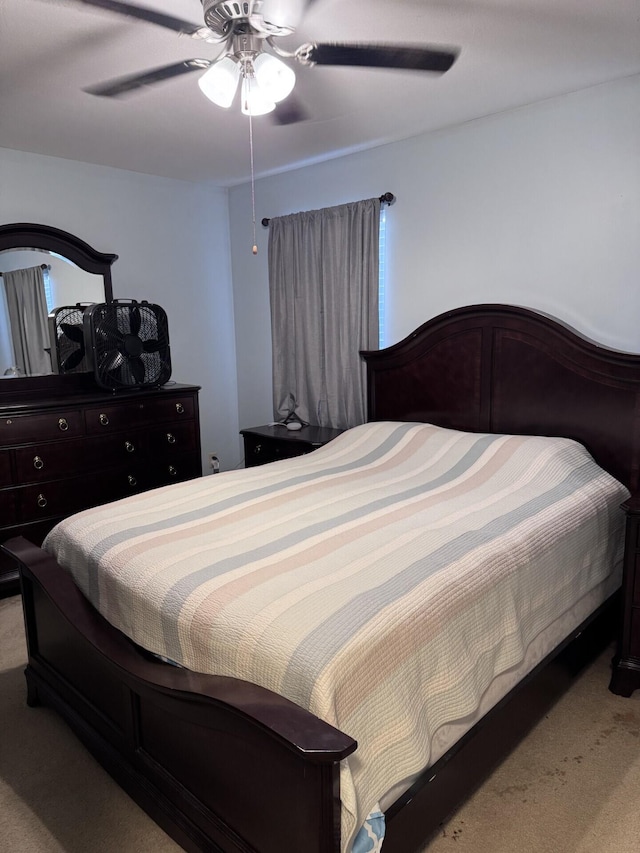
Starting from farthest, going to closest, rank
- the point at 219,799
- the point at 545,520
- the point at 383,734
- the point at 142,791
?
the point at 545,520, the point at 142,791, the point at 219,799, the point at 383,734

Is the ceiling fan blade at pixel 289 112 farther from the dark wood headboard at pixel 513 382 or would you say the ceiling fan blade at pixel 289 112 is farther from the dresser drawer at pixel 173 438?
the dresser drawer at pixel 173 438

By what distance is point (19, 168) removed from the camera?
3.37 metres

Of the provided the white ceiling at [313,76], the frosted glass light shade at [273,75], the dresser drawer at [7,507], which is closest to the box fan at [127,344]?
the dresser drawer at [7,507]

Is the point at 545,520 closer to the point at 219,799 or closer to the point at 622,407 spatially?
the point at 622,407

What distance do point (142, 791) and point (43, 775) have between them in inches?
17.4

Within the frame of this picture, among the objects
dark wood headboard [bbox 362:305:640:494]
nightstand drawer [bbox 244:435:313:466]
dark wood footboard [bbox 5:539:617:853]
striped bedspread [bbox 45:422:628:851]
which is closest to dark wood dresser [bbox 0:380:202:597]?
nightstand drawer [bbox 244:435:313:466]

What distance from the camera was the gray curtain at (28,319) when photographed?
11.0 ft

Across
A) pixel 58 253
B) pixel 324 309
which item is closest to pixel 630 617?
pixel 324 309

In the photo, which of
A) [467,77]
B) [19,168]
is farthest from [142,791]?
[19,168]

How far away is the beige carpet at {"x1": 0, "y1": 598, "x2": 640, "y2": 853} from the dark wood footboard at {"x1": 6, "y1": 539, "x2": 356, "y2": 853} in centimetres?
8

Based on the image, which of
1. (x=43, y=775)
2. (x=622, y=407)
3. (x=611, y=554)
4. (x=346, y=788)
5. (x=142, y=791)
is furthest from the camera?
(x=622, y=407)

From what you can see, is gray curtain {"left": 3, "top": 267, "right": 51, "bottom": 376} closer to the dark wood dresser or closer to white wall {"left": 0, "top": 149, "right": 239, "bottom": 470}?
the dark wood dresser

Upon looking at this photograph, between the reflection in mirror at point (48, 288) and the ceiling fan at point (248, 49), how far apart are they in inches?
65.7

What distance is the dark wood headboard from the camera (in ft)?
8.59
